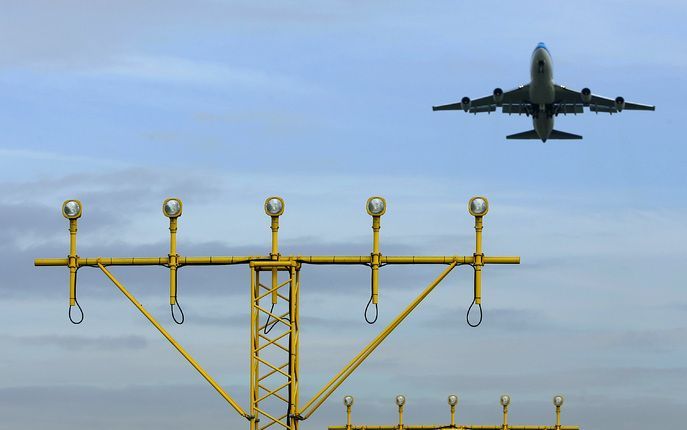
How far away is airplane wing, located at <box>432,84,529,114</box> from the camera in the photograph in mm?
91000

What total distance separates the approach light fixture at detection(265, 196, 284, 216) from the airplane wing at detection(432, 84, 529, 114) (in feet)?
206

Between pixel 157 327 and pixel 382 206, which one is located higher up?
pixel 382 206

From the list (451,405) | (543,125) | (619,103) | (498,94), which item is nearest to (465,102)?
(498,94)

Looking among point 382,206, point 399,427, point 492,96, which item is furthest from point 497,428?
point 382,206

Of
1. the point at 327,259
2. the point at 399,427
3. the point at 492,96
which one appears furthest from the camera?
the point at 492,96

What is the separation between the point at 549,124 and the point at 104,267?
2737 inches

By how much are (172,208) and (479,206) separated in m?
6.19

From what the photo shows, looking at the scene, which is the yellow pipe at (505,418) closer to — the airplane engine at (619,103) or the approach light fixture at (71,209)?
the airplane engine at (619,103)

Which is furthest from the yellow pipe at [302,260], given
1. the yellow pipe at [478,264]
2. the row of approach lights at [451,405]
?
the row of approach lights at [451,405]

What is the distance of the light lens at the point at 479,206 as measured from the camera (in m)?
26.6

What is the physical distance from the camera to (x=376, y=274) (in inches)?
1037

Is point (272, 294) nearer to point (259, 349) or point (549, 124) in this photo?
point (259, 349)

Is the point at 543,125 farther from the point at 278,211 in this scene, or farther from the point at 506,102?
the point at 278,211

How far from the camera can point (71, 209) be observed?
27.6 metres
